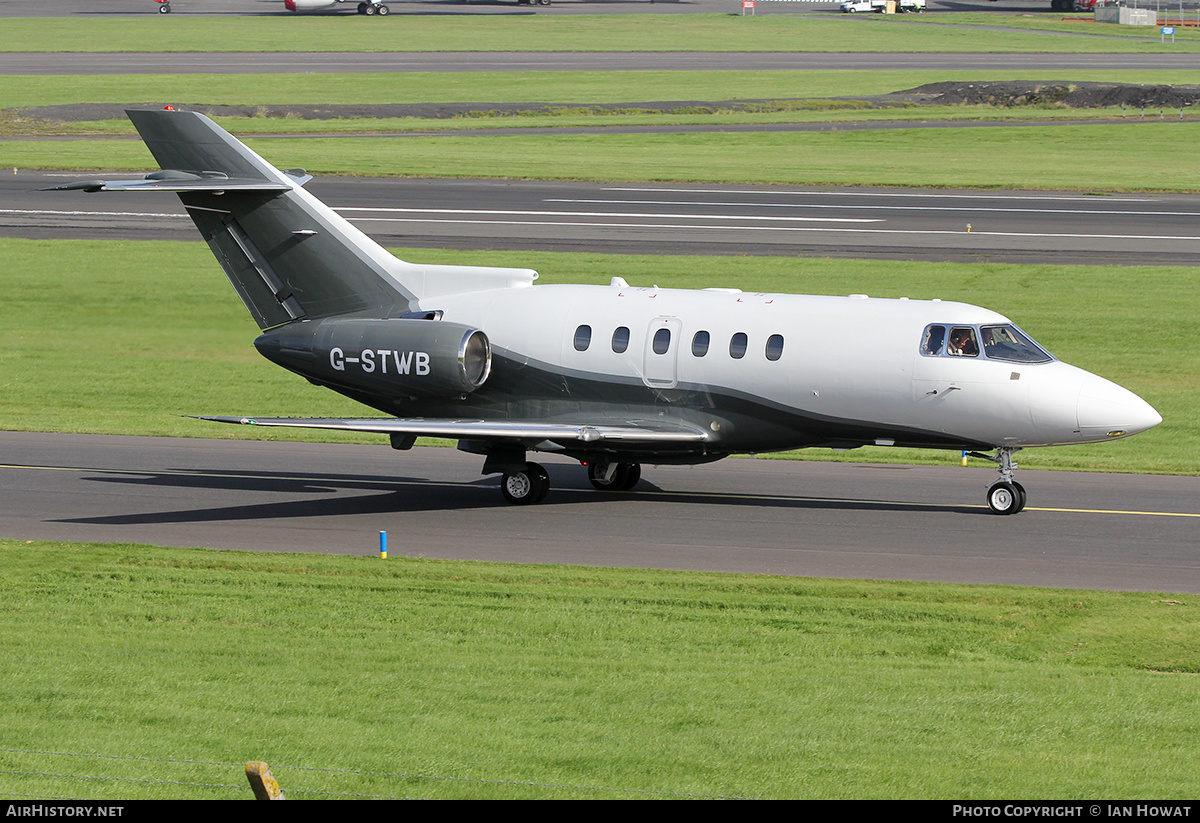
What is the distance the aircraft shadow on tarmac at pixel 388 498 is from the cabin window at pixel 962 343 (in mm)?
2727

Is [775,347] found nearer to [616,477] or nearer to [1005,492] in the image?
[616,477]

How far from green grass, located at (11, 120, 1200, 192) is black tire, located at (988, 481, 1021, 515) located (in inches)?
1504

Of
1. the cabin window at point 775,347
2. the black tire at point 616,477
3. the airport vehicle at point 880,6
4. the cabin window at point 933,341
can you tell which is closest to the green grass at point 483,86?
the airport vehicle at point 880,6

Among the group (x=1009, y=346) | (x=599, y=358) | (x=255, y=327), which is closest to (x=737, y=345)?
(x=599, y=358)

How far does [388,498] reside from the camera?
2541 centimetres

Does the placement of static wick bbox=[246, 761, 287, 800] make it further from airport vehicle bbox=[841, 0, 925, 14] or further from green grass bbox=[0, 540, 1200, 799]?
airport vehicle bbox=[841, 0, 925, 14]

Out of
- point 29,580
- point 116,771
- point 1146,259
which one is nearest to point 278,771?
point 116,771

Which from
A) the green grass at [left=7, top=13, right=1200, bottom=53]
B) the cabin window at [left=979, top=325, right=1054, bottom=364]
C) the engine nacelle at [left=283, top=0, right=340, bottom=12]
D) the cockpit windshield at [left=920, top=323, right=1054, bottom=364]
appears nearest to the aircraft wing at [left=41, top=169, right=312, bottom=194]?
the cockpit windshield at [left=920, top=323, right=1054, bottom=364]

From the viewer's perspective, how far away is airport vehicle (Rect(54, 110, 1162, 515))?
22.7m

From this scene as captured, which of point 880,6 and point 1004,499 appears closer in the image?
point 1004,499

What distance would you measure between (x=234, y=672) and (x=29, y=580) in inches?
230

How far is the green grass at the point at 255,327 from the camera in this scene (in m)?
31.0

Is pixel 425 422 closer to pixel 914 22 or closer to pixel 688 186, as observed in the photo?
pixel 688 186

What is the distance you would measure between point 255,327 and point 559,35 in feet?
305
